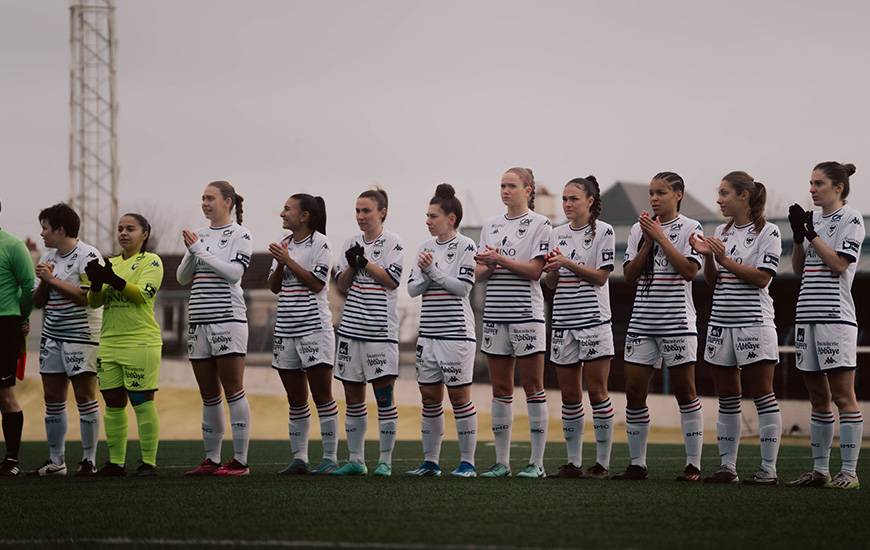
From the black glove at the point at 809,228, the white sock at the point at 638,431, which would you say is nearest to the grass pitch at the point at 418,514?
the white sock at the point at 638,431

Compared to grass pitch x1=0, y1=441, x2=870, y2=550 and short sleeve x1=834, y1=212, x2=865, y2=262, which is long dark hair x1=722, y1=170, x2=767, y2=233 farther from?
grass pitch x1=0, y1=441, x2=870, y2=550

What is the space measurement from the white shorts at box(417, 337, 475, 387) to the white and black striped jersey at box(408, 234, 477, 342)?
0.06 metres

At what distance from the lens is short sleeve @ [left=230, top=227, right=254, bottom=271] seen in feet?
33.2

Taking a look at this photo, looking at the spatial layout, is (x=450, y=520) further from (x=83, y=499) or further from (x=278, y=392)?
(x=278, y=392)

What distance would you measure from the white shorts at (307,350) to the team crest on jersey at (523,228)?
168 centimetres

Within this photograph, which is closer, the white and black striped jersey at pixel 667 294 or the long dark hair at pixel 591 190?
the white and black striped jersey at pixel 667 294

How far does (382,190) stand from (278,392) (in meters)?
23.5

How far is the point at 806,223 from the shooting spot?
909 cm

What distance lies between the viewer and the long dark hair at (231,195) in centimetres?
1032

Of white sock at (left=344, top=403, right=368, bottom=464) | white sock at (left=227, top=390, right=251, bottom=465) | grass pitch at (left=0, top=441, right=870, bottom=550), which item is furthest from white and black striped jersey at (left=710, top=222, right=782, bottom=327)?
white sock at (left=227, top=390, right=251, bottom=465)

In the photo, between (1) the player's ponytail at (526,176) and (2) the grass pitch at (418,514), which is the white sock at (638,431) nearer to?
(2) the grass pitch at (418,514)

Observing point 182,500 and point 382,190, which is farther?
point 382,190

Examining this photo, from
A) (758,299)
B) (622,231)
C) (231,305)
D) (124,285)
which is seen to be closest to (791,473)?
(758,299)

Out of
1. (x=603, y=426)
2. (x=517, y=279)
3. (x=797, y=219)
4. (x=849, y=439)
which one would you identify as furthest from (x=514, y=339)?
(x=849, y=439)
